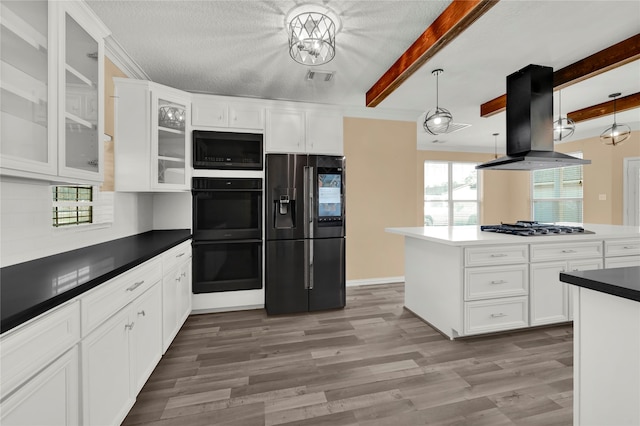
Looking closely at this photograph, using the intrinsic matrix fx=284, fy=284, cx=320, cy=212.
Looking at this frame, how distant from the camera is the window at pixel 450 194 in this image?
6895mm

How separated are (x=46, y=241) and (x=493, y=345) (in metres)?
3.41

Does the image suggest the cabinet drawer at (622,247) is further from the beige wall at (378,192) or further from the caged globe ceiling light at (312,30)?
→ the caged globe ceiling light at (312,30)

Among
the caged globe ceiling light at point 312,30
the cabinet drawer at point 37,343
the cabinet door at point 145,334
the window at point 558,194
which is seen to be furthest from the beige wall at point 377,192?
the window at point 558,194

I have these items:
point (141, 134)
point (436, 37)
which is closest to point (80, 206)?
point (141, 134)

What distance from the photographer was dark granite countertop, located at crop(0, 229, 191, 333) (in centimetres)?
91

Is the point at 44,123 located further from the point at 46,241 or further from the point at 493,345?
the point at 493,345

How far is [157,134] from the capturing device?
8.79 feet

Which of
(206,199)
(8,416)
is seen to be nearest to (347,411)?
(8,416)

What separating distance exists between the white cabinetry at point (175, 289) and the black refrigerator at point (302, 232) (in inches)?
31.9

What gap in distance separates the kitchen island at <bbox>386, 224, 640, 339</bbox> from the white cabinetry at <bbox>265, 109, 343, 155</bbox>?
4.62ft

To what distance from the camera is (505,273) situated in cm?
256

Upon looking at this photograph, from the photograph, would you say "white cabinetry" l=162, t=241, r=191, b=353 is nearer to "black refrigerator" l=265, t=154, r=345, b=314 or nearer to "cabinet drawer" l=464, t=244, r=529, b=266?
"black refrigerator" l=265, t=154, r=345, b=314

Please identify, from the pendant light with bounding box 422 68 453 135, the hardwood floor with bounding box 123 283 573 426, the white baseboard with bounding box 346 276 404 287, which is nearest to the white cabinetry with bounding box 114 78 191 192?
the hardwood floor with bounding box 123 283 573 426

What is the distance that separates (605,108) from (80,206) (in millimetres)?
6436
